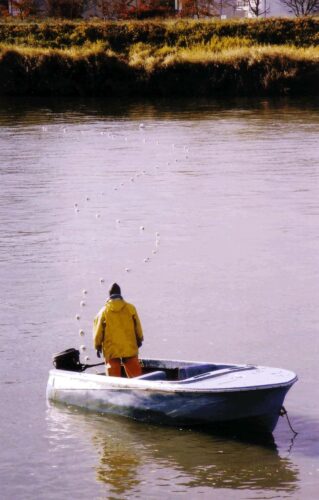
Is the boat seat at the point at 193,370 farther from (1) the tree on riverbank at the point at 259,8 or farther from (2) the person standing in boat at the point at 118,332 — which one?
(1) the tree on riverbank at the point at 259,8

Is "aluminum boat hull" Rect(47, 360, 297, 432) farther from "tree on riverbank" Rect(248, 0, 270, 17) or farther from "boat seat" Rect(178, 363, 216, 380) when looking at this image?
"tree on riverbank" Rect(248, 0, 270, 17)

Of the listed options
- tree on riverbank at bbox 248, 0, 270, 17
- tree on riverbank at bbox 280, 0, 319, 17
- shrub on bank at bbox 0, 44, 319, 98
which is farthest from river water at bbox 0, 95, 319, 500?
tree on riverbank at bbox 280, 0, 319, 17

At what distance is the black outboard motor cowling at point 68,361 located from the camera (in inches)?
561

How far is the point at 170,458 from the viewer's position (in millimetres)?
12664

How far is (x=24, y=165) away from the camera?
35.5m

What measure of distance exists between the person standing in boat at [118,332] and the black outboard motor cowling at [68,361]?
615mm

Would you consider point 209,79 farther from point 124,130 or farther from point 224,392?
point 224,392

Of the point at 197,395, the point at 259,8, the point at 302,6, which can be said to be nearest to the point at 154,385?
the point at 197,395

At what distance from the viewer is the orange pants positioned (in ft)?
45.2

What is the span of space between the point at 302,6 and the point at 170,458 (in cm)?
6650

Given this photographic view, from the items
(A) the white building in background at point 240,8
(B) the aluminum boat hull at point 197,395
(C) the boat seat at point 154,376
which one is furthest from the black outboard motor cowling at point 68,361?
(A) the white building in background at point 240,8

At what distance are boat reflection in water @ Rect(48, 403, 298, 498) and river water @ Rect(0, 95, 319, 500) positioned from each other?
0.9 inches

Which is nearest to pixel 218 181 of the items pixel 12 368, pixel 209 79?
pixel 12 368

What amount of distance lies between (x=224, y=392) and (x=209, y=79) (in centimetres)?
4584
